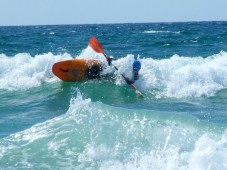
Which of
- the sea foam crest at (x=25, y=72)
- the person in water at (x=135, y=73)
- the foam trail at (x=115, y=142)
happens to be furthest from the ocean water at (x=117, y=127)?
the sea foam crest at (x=25, y=72)

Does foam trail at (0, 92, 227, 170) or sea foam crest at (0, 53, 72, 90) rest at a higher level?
foam trail at (0, 92, 227, 170)

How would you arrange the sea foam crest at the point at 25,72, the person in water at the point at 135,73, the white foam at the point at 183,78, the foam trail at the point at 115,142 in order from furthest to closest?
the sea foam crest at the point at 25,72
the person in water at the point at 135,73
the white foam at the point at 183,78
the foam trail at the point at 115,142

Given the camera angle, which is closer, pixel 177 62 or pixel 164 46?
pixel 177 62

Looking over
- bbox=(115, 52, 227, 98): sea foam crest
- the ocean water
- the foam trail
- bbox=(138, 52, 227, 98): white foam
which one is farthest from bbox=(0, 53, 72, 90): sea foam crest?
the foam trail

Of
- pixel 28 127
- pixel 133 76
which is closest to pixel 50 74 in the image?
pixel 133 76

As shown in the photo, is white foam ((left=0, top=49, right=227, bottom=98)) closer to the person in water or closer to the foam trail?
the person in water

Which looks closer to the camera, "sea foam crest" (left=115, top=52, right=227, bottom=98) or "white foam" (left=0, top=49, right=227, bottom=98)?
"sea foam crest" (left=115, top=52, right=227, bottom=98)

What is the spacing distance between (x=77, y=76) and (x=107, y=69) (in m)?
0.77

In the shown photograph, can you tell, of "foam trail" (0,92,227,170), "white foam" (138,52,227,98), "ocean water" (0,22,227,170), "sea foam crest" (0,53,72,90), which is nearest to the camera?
"foam trail" (0,92,227,170)

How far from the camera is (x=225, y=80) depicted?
12.2 metres

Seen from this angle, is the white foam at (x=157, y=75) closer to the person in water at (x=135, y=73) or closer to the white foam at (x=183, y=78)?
the white foam at (x=183, y=78)

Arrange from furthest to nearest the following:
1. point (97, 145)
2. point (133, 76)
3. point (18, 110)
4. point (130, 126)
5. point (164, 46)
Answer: point (164, 46), point (133, 76), point (18, 110), point (130, 126), point (97, 145)

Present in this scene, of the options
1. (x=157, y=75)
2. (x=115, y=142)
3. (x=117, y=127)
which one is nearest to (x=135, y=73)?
(x=157, y=75)

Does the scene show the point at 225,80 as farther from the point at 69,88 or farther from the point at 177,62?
the point at 69,88
